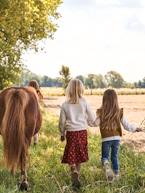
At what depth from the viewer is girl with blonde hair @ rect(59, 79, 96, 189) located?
8766 mm

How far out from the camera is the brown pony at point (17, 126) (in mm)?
8514

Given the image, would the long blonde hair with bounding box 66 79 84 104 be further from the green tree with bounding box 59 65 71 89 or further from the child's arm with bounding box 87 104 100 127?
the green tree with bounding box 59 65 71 89

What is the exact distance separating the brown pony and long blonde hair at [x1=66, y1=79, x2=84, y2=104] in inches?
28.0

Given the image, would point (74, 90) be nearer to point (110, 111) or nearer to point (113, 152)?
point (110, 111)

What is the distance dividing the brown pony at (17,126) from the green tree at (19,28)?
22095mm

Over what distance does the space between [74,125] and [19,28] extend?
2537cm

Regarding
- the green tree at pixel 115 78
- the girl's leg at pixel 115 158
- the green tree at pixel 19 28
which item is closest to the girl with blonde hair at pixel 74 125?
the girl's leg at pixel 115 158

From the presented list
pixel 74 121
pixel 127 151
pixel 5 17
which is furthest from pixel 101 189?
pixel 5 17

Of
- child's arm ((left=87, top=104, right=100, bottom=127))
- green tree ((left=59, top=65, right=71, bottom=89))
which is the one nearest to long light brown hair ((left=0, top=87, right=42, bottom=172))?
child's arm ((left=87, top=104, right=100, bottom=127))

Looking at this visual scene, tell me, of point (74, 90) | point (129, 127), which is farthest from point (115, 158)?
point (74, 90)

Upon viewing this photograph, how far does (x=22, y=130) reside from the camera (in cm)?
859

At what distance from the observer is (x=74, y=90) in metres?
8.75

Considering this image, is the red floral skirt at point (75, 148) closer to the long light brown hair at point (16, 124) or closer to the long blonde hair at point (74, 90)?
the long blonde hair at point (74, 90)

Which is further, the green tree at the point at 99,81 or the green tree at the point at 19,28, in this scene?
the green tree at the point at 99,81
